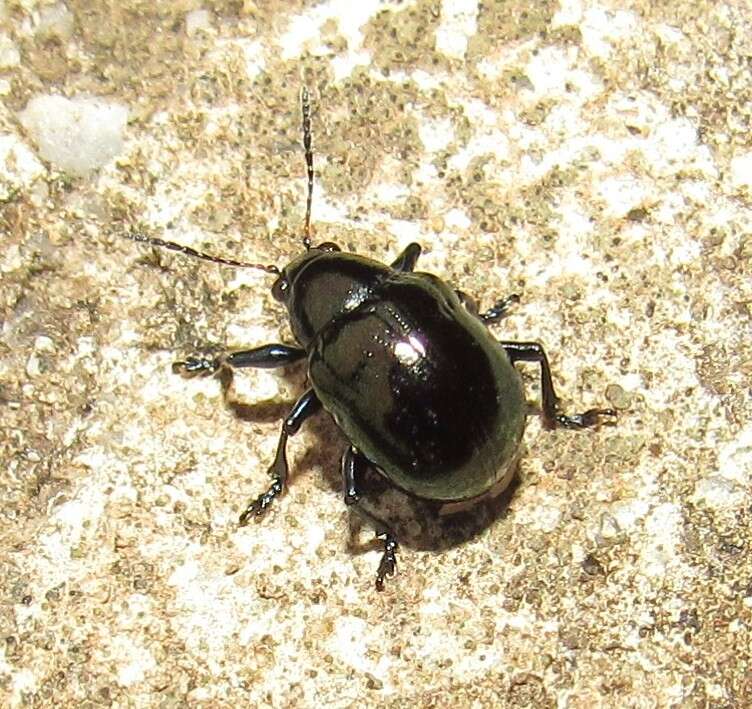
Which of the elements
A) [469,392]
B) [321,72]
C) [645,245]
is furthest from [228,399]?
[645,245]

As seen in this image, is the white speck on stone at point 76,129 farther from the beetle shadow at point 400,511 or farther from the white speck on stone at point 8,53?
the beetle shadow at point 400,511

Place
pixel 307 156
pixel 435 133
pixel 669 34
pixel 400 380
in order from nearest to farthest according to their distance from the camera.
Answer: pixel 400 380 → pixel 307 156 → pixel 435 133 → pixel 669 34

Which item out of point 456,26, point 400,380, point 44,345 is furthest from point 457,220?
point 44,345

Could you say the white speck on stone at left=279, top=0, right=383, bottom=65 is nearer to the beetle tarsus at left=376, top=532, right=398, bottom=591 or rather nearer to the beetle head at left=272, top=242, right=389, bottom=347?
the beetle head at left=272, top=242, right=389, bottom=347

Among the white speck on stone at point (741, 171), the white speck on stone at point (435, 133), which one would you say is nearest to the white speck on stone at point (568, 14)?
the white speck on stone at point (435, 133)

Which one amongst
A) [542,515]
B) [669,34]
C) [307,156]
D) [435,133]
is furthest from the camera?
[669,34]

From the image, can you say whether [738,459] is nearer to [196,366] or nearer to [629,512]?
[629,512]

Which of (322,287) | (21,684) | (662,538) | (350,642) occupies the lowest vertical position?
(21,684)

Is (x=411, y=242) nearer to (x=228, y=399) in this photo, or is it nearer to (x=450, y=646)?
(x=228, y=399)
